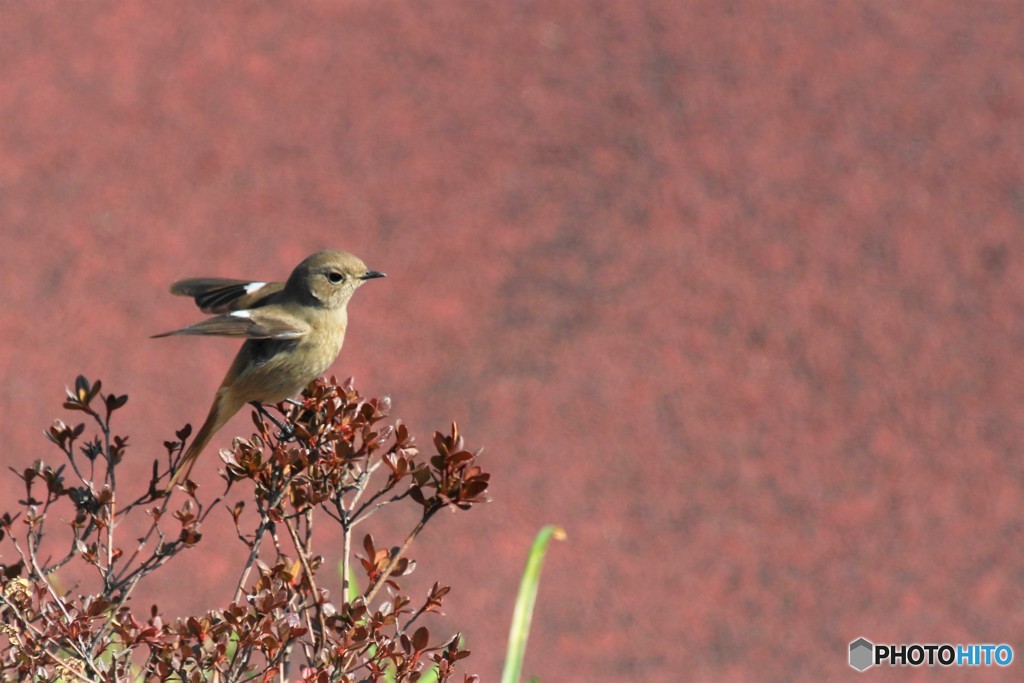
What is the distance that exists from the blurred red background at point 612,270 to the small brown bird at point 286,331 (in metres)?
3.59

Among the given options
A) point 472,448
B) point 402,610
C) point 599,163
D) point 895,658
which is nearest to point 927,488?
point 895,658

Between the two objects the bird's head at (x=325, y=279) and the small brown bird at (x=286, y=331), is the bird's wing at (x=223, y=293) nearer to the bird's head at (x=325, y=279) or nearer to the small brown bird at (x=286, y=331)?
the small brown bird at (x=286, y=331)

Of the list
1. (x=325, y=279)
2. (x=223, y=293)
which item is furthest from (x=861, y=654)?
(x=223, y=293)

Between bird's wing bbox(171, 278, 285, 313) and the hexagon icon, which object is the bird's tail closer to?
bird's wing bbox(171, 278, 285, 313)

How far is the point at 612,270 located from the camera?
437 inches

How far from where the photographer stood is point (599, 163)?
12.4 metres

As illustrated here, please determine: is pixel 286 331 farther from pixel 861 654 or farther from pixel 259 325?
pixel 861 654

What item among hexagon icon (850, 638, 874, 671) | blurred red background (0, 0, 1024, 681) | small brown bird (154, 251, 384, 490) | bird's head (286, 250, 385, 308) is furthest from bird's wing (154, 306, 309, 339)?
hexagon icon (850, 638, 874, 671)

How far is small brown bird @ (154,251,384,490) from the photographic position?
4.53m

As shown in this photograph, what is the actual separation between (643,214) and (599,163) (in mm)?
944

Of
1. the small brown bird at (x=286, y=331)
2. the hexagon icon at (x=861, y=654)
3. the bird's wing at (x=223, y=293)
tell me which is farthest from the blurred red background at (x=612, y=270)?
the small brown bird at (x=286, y=331)

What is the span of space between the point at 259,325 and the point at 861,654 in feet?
16.2

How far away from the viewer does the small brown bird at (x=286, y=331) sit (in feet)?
14.9

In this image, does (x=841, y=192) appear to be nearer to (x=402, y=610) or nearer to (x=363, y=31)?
(x=363, y=31)
